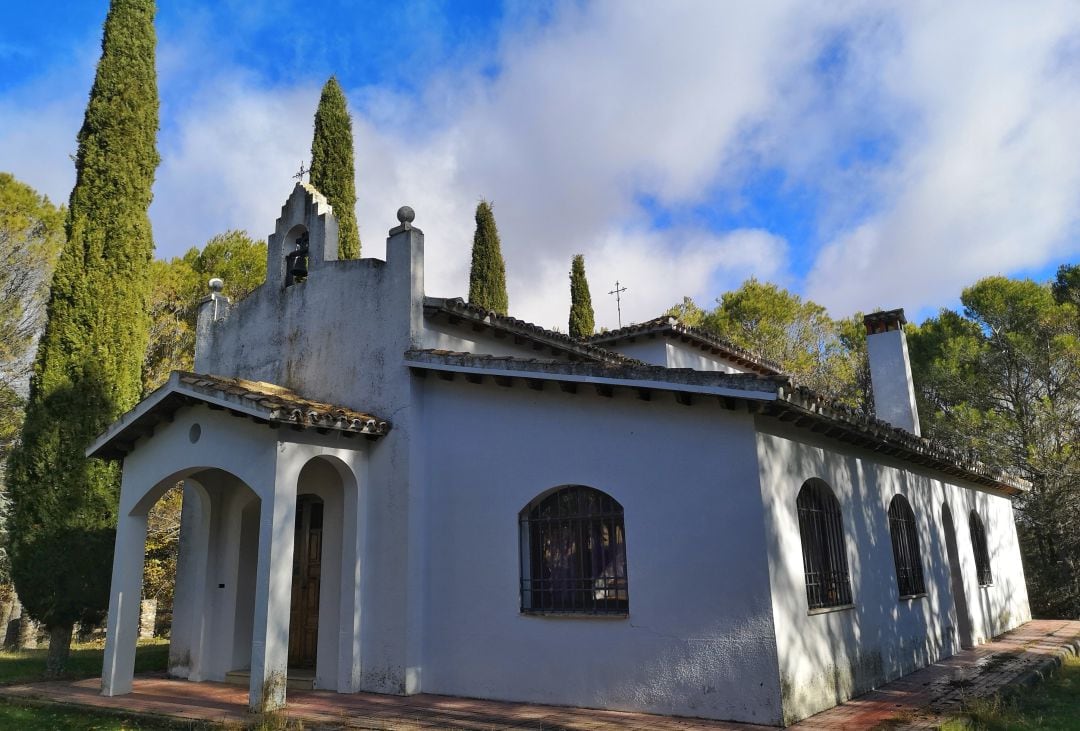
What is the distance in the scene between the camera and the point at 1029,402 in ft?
69.2

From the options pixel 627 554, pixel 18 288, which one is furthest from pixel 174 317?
pixel 627 554

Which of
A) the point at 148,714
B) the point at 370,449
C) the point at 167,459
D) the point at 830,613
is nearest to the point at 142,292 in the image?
the point at 167,459

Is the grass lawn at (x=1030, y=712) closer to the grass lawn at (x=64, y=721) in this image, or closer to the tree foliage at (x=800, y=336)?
the grass lawn at (x=64, y=721)

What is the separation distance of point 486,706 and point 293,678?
2998 millimetres

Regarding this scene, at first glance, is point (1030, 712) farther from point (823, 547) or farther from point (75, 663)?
point (75, 663)

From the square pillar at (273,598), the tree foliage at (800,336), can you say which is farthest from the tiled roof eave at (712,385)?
Answer: the tree foliage at (800,336)

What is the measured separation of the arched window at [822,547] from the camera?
8.38 m

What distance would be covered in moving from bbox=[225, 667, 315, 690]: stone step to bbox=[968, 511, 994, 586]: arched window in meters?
12.0

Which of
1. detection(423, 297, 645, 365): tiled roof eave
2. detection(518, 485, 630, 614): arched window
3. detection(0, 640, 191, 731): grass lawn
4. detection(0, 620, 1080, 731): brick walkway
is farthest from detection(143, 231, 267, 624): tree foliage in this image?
detection(518, 485, 630, 614): arched window

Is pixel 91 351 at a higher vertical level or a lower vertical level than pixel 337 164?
lower

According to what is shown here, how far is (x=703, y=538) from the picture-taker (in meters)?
7.46

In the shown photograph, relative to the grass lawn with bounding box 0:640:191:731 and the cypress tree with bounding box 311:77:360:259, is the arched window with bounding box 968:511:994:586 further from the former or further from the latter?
the cypress tree with bounding box 311:77:360:259

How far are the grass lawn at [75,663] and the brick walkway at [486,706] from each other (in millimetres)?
1231

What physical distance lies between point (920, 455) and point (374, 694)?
837 centimetres
